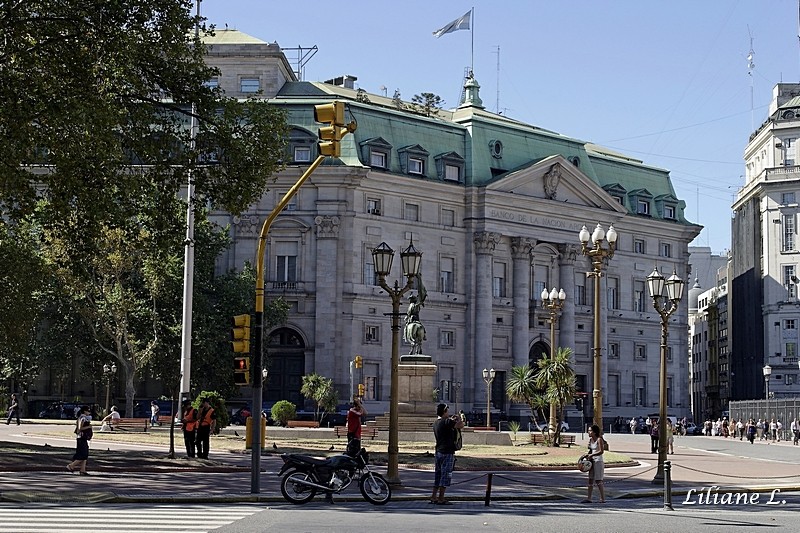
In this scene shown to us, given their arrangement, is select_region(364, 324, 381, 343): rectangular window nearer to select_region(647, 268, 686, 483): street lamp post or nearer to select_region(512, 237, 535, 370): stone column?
select_region(512, 237, 535, 370): stone column

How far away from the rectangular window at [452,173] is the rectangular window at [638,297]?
68.7 ft

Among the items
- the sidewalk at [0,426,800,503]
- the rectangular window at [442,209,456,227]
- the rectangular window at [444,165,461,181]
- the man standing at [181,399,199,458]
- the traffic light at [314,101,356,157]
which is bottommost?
the sidewalk at [0,426,800,503]

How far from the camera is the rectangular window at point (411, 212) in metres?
88.4

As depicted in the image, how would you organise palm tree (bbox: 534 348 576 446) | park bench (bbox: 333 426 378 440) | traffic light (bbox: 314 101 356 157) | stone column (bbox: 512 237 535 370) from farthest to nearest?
stone column (bbox: 512 237 535 370), palm tree (bbox: 534 348 576 446), park bench (bbox: 333 426 378 440), traffic light (bbox: 314 101 356 157)

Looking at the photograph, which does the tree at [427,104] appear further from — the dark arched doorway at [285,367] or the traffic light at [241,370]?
the traffic light at [241,370]

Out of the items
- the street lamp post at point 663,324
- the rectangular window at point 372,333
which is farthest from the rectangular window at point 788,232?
the street lamp post at point 663,324

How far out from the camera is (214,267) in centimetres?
8200

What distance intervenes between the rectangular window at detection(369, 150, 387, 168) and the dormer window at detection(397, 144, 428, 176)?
1496mm

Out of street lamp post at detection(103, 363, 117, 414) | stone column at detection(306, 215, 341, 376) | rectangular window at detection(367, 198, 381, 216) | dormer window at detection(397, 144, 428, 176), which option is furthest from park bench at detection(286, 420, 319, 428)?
dormer window at detection(397, 144, 428, 176)

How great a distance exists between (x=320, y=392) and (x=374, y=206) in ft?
52.8

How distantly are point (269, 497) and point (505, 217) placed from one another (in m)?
68.5

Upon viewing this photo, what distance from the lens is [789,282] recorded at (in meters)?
111

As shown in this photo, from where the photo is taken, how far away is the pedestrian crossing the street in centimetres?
1927

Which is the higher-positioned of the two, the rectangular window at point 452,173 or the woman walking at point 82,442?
the rectangular window at point 452,173
